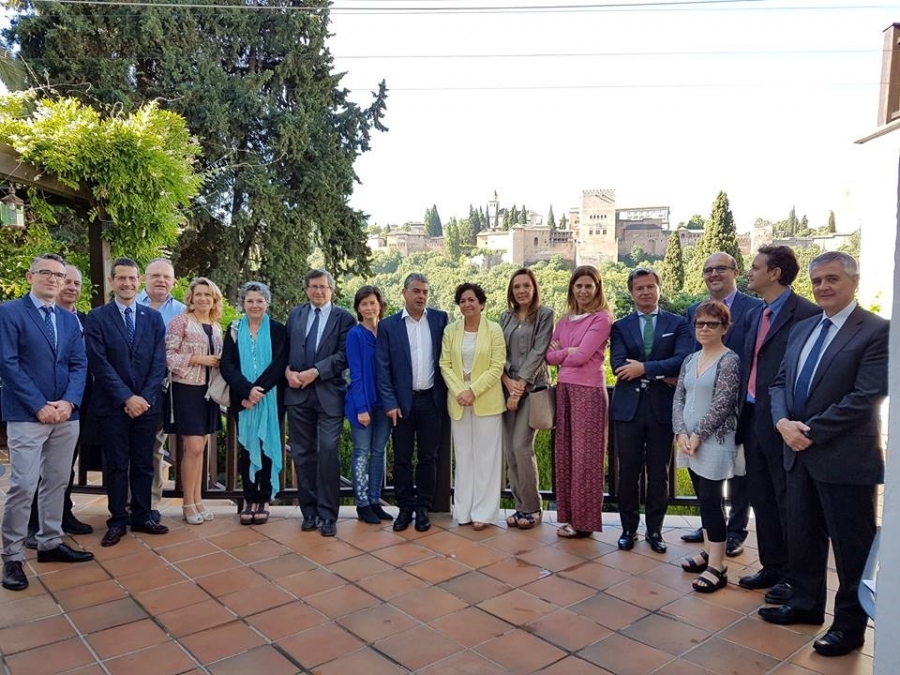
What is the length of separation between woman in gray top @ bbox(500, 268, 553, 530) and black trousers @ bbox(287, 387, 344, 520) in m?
1.04

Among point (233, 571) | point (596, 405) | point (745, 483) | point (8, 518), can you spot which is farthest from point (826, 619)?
point (8, 518)

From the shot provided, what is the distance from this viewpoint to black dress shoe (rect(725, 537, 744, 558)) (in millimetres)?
3480

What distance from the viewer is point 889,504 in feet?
4.59

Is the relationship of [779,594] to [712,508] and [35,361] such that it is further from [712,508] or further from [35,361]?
[35,361]

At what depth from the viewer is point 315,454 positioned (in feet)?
12.9

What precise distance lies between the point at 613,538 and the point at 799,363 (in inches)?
62.2

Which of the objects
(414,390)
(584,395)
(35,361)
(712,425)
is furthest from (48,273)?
(712,425)

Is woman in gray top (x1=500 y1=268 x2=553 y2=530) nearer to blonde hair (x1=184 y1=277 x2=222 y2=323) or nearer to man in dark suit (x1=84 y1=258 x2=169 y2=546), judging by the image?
blonde hair (x1=184 y1=277 x2=222 y2=323)

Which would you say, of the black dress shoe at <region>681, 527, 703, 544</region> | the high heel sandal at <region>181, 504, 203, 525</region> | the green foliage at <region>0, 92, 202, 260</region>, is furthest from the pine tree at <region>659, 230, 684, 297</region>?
the high heel sandal at <region>181, 504, 203, 525</region>

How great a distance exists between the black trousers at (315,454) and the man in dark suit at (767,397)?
223 cm

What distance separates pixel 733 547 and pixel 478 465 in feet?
4.84

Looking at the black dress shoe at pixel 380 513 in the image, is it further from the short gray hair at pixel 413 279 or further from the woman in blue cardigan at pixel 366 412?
the short gray hair at pixel 413 279

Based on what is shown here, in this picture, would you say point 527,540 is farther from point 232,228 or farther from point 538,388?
point 232,228

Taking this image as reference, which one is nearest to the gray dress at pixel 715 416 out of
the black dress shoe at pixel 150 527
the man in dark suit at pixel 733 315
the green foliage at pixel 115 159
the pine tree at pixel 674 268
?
the man in dark suit at pixel 733 315
